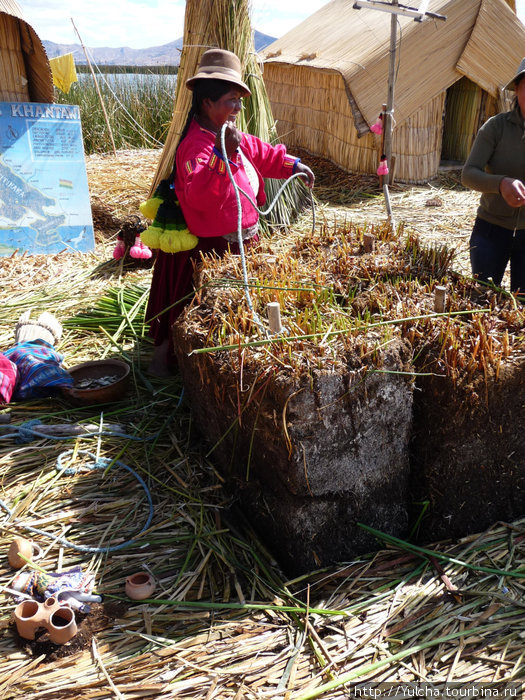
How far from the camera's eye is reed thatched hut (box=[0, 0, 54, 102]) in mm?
4762

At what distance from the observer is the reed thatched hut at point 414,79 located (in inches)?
273

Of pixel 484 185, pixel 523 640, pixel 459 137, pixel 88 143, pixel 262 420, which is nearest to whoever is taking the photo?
pixel 523 640

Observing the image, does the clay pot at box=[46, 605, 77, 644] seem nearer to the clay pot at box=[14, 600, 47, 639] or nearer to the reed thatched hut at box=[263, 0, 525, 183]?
the clay pot at box=[14, 600, 47, 639]

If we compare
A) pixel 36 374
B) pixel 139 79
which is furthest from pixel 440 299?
pixel 139 79

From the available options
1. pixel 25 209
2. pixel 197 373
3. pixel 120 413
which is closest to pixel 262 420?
pixel 197 373

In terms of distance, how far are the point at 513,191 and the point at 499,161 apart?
35 centimetres

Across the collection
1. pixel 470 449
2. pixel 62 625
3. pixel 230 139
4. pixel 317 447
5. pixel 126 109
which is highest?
pixel 126 109

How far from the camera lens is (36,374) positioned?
2.88m

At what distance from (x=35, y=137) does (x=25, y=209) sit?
632mm

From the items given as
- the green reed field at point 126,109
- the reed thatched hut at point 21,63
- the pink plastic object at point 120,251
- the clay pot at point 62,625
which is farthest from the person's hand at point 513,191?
the green reed field at point 126,109

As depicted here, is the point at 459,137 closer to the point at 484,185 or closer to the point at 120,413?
the point at 484,185

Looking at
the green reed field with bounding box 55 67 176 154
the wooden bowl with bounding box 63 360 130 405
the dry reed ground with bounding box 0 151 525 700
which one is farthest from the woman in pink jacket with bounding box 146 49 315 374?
the green reed field with bounding box 55 67 176 154

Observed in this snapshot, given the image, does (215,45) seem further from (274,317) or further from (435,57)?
(435,57)

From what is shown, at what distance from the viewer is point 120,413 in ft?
9.32
